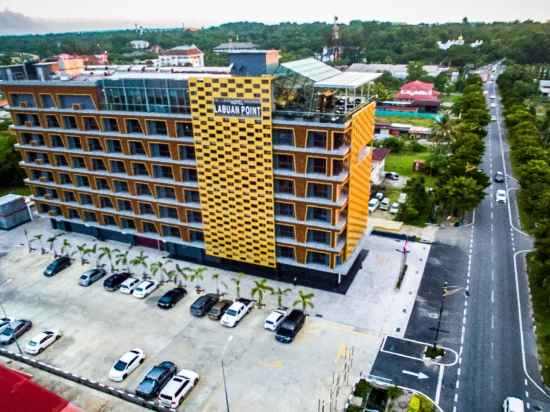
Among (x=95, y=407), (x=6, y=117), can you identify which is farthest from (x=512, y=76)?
(x=6, y=117)

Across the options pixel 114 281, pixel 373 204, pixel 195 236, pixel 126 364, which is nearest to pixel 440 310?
pixel 373 204

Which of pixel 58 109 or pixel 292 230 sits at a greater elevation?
pixel 58 109

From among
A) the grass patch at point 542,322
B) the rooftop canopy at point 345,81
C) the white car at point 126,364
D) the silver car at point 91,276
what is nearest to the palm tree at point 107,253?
the silver car at point 91,276

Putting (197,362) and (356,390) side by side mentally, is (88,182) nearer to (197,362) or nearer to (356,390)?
(197,362)

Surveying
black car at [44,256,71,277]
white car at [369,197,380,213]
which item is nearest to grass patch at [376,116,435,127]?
white car at [369,197,380,213]

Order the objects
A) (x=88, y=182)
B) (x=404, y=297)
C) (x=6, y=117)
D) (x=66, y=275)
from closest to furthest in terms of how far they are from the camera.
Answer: (x=404, y=297)
(x=66, y=275)
(x=88, y=182)
(x=6, y=117)

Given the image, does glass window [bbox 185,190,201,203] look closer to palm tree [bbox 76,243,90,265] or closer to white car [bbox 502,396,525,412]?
palm tree [bbox 76,243,90,265]
